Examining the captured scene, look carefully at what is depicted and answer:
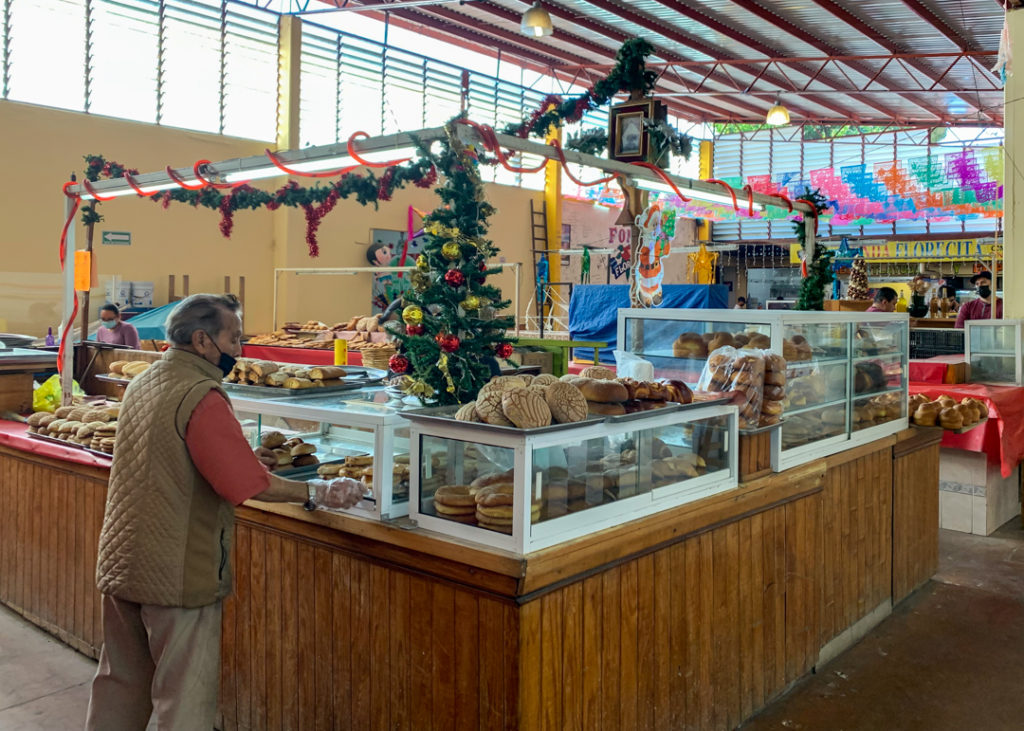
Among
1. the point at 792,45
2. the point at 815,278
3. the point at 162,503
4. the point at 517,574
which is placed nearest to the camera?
the point at 517,574

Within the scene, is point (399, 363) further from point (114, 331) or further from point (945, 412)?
point (114, 331)

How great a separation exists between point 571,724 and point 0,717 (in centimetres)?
249

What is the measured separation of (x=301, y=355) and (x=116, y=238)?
3.91 meters

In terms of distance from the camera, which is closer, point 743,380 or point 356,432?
point 743,380

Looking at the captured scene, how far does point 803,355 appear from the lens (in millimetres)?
3789

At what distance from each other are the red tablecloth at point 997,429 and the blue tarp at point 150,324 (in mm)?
8633

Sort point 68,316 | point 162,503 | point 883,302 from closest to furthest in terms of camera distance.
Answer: point 162,503
point 68,316
point 883,302

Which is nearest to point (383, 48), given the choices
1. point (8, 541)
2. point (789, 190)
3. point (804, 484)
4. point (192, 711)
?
point (789, 190)

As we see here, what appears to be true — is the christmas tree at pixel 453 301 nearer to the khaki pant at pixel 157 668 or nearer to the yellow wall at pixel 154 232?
the khaki pant at pixel 157 668

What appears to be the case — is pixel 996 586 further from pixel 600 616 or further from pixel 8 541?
pixel 8 541

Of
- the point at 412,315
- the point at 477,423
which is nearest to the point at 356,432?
the point at 412,315

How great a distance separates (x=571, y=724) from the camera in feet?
8.13

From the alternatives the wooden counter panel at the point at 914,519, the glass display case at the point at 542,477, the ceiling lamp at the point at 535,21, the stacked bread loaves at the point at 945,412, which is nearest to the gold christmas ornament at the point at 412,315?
the glass display case at the point at 542,477

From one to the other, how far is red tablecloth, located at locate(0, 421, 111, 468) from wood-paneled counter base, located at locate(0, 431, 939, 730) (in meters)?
0.07
